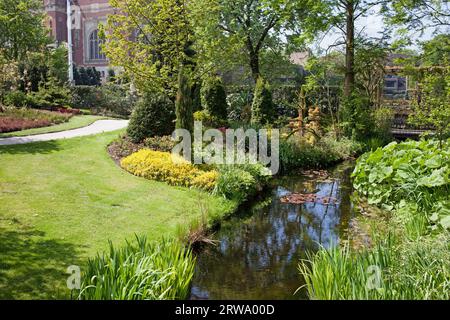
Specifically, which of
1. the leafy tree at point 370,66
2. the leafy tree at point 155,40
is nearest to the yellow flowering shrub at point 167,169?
the leafy tree at point 155,40

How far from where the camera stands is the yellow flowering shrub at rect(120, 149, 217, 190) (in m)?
9.93

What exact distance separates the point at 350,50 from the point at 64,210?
47.5 feet

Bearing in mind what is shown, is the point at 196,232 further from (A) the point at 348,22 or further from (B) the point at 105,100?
(B) the point at 105,100

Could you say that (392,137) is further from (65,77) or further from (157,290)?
(65,77)

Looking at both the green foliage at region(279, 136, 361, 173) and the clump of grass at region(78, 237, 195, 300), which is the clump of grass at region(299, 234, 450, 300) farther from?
the green foliage at region(279, 136, 361, 173)

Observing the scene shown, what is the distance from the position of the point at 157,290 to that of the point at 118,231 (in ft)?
7.66

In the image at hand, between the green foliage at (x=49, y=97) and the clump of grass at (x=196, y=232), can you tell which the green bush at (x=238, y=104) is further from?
the clump of grass at (x=196, y=232)

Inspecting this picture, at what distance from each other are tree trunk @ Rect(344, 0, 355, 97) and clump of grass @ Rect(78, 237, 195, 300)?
48.6 feet

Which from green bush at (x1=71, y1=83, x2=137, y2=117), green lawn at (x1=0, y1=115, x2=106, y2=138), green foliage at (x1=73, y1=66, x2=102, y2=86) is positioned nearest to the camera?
green lawn at (x1=0, y1=115, x2=106, y2=138)

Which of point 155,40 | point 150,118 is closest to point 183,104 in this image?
point 150,118

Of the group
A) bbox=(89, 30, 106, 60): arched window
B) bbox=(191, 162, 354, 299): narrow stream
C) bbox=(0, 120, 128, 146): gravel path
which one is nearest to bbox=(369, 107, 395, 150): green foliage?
bbox=(191, 162, 354, 299): narrow stream

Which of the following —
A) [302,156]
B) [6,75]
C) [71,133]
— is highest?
[6,75]

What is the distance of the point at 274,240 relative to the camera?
24.7 ft

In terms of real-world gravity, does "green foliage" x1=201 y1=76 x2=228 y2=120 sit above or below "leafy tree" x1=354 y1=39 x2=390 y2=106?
below
